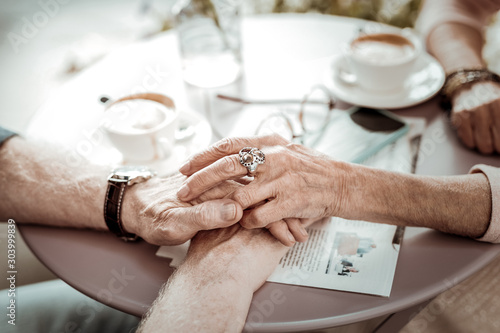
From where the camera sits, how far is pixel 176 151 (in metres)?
1.20

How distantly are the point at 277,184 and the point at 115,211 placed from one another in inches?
15.3

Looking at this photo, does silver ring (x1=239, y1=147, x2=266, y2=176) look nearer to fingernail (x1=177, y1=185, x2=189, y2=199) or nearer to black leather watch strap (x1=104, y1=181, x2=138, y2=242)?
fingernail (x1=177, y1=185, x2=189, y2=199)

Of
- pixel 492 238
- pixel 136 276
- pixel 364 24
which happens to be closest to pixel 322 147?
pixel 492 238

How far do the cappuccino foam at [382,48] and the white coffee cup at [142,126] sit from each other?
63cm

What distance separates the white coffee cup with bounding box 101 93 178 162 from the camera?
3.60 feet

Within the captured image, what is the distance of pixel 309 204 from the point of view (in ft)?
3.20

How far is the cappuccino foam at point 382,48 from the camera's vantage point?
1.39 metres

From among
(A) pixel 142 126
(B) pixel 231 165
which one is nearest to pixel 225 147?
(B) pixel 231 165

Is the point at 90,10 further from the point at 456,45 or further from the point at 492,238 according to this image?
the point at 492,238

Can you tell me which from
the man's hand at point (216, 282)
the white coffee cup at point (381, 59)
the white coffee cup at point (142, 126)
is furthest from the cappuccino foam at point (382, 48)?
the man's hand at point (216, 282)

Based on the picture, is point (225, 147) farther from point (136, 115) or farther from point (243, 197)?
point (136, 115)

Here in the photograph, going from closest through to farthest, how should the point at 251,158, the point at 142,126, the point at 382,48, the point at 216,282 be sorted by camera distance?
1. the point at 216,282
2. the point at 251,158
3. the point at 142,126
4. the point at 382,48

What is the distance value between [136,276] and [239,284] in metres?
0.23

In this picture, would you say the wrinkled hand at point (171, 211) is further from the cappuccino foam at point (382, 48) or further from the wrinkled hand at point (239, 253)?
the cappuccino foam at point (382, 48)
